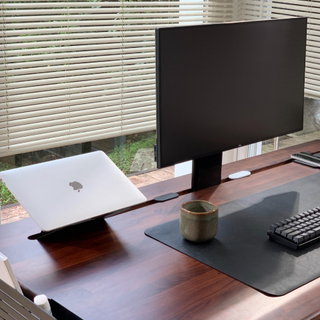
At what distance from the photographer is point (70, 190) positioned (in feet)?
4.30

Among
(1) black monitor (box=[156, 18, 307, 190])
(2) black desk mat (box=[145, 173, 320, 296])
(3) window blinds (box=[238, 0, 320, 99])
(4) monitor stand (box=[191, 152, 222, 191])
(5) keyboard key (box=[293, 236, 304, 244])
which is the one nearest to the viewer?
(2) black desk mat (box=[145, 173, 320, 296])

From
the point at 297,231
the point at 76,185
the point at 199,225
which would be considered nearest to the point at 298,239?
the point at 297,231

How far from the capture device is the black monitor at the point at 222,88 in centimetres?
129

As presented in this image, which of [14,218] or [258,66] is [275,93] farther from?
[14,218]

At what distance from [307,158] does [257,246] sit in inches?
28.1

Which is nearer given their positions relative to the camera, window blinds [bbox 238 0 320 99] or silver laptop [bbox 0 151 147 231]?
silver laptop [bbox 0 151 147 231]

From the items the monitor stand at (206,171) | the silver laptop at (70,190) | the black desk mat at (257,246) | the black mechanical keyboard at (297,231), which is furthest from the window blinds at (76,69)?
the black mechanical keyboard at (297,231)

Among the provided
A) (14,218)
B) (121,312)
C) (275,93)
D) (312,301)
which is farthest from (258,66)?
(14,218)

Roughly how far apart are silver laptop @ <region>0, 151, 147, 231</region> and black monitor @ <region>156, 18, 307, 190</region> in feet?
0.53

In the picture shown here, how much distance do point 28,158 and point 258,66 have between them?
1.04 meters

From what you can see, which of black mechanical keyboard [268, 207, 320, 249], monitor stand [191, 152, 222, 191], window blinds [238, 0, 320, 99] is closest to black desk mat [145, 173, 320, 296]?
black mechanical keyboard [268, 207, 320, 249]

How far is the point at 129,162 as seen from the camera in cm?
243

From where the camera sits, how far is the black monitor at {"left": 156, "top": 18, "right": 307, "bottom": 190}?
129 centimetres

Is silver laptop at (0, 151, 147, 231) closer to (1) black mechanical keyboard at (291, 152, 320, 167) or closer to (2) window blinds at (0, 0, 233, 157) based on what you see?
(2) window blinds at (0, 0, 233, 157)
